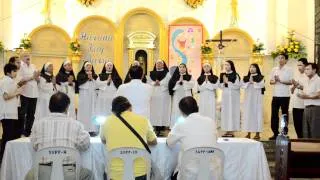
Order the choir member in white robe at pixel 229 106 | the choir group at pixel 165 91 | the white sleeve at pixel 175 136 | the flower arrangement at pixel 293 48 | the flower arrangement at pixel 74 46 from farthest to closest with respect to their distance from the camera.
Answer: the flower arrangement at pixel 74 46
the flower arrangement at pixel 293 48
the choir member in white robe at pixel 229 106
the choir group at pixel 165 91
the white sleeve at pixel 175 136

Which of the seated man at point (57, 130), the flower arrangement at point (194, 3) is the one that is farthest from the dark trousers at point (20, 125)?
the flower arrangement at point (194, 3)

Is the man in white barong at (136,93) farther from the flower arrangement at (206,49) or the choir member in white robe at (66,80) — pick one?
the flower arrangement at (206,49)

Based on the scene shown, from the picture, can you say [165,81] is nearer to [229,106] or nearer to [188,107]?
[229,106]

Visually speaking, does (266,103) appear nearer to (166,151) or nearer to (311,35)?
(311,35)

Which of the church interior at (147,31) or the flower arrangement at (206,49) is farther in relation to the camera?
the church interior at (147,31)

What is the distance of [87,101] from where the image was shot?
36.4 ft

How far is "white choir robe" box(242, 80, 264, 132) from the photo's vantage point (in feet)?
35.4

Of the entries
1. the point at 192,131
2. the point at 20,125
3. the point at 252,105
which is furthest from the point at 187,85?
the point at 192,131

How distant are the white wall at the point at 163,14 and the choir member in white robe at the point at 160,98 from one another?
17.7 feet

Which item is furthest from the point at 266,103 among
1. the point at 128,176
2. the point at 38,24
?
the point at 128,176

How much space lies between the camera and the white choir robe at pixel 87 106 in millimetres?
11047

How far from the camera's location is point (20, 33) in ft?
52.2

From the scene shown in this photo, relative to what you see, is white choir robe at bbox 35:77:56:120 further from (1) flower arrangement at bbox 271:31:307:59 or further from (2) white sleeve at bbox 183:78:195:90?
(1) flower arrangement at bbox 271:31:307:59

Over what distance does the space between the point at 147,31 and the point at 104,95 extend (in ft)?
18.2
